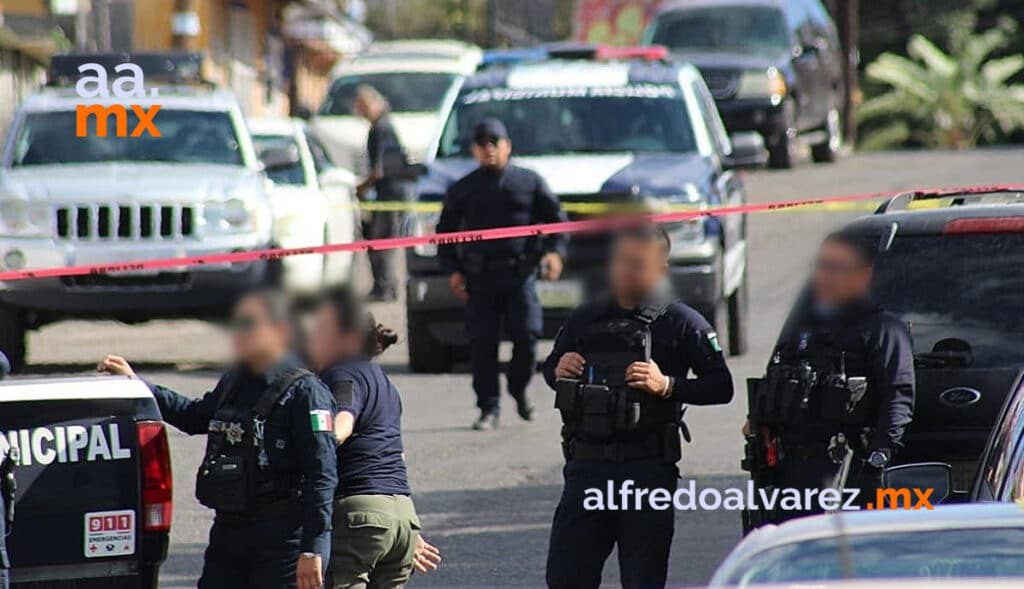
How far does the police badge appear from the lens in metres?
6.16

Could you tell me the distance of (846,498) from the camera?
698 cm

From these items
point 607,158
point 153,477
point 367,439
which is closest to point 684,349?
point 367,439

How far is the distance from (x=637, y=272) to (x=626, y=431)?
516 mm

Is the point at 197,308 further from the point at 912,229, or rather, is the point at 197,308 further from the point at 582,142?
the point at 582,142

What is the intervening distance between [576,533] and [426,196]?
7.36 meters

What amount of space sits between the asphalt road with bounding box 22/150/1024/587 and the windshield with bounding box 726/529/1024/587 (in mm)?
2822

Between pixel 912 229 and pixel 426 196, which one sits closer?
pixel 912 229

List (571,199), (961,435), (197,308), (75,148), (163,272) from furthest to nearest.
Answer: (75,148) → (571,199) → (163,272) → (197,308) → (961,435)

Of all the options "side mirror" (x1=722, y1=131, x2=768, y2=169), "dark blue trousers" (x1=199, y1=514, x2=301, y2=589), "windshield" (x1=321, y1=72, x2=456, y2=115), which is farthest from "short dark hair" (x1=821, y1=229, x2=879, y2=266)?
"windshield" (x1=321, y1=72, x2=456, y2=115)

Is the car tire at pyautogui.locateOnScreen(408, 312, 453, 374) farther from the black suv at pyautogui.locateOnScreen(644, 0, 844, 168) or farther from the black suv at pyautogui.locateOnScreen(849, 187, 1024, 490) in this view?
the black suv at pyautogui.locateOnScreen(644, 0, 844, 168)

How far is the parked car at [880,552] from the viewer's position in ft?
13.2

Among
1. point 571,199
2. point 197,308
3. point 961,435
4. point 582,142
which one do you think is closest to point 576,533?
point 961,435

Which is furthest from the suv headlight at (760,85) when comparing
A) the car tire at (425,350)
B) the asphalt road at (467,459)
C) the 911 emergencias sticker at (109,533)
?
the 911 emergencias sticker at (109,533)

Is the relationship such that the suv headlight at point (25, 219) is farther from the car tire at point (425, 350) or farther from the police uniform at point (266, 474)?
the police uniform at point (266, 474)
